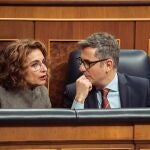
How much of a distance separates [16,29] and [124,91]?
0.59 metres

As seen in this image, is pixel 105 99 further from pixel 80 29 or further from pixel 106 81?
pixel 80 29

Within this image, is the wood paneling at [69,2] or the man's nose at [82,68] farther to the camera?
the wood paneling at [69,2]

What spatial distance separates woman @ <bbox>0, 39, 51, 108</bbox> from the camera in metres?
1.42

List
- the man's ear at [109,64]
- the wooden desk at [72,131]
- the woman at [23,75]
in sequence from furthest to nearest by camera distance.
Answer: the man's ear at [109,64] < the woman at [23,75] < the wooden desk at [72,131]

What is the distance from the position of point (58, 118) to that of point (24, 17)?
0.93 m

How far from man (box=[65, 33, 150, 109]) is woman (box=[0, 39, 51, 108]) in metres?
0.12

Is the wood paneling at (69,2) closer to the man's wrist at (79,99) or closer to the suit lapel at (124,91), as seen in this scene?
the suit lapel at (124,91)

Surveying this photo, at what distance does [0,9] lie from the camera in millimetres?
1897

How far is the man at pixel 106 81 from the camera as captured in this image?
151cm

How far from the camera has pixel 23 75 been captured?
1.46m

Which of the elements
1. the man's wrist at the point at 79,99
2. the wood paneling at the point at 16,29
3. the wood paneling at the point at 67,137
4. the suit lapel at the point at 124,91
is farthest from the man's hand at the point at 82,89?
the wood paneling at the point at 16,29

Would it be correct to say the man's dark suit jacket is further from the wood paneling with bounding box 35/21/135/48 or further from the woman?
the wood paneling with bounding box 35/21/135/48

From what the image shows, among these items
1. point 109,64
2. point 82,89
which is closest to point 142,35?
point 109,64

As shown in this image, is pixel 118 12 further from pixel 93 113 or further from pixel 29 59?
pixel 93 113
